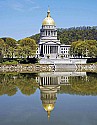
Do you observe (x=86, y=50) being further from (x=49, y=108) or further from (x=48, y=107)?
(x=49, y=108)

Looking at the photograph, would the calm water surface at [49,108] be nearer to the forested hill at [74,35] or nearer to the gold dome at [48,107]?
the gold dome at [48,107]

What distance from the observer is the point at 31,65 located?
62.5 metres

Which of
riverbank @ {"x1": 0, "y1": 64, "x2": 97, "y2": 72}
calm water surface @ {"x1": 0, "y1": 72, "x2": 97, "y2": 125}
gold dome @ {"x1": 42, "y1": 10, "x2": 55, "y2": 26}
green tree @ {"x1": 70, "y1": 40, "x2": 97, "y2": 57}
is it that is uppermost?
gold dome @ {"x1": 42, "y1": 10, "x2": 55, "y2": 26}

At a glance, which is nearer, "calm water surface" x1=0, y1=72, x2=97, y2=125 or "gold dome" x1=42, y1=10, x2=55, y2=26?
"calm water surface" x1=0, y1=72, x2=97, y2=125

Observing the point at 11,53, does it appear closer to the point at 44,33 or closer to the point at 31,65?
the point at 31,65

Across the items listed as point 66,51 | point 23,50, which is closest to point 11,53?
point 23,50

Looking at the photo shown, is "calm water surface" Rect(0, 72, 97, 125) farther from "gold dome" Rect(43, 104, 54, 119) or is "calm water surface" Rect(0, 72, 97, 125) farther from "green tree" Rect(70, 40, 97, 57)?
"green tree" Rect(70, 40, 97, 57)

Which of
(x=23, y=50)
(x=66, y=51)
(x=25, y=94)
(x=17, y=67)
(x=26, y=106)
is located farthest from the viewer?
(x=66, y=51)

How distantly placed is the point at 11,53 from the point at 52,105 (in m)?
55.3

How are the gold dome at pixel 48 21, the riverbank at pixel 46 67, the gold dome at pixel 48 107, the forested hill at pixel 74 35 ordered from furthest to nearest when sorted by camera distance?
1. the forested hill at pixel 74 35
2. the gold dome at pixel 48 21
3. the riverbank at pixel 46 67
4. the gold dome at pixel 48 107


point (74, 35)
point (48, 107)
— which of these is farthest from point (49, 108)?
point (74, 35)

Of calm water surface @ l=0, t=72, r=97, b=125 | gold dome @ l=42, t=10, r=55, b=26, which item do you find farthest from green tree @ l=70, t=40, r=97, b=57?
calm water surface @ l=0, t=72, r=97, b=125

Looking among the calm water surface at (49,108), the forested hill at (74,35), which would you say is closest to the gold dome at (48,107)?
the calm water surface at (49,108)

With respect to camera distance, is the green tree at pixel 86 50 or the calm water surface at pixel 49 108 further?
the green tree at pixel 86 50
